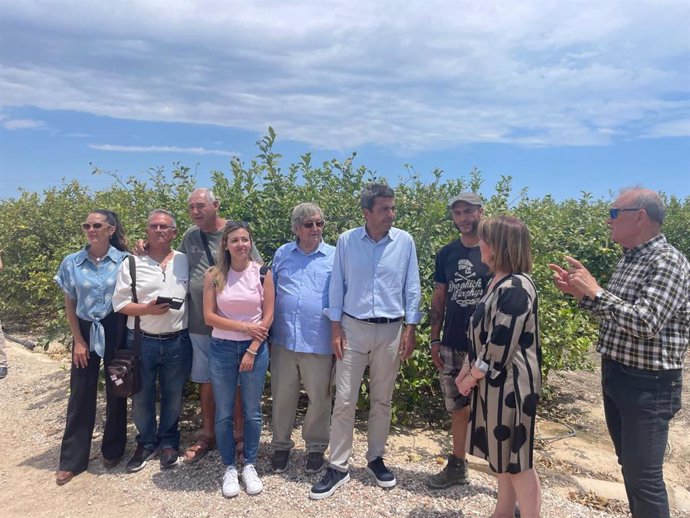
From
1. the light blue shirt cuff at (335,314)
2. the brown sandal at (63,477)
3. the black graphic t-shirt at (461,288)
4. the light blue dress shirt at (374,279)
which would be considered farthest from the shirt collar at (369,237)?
the brown sandal at (63,477)

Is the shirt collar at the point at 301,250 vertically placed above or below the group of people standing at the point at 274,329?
above

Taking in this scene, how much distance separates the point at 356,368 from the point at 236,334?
0.85 meters

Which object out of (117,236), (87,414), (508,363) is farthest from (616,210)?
(87,414)

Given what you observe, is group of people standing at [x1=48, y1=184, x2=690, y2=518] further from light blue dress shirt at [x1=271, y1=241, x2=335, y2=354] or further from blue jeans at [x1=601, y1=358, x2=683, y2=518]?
blue jeans at [x1=601, y1=358, x2=683, y2=518]

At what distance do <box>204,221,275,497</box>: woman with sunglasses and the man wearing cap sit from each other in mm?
1184

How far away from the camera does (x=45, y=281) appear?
7.86 m

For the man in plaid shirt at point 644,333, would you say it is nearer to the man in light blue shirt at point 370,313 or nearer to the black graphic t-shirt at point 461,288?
the black graphic t-shirt at point 461,288

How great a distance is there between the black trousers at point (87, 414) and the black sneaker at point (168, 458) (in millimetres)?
359

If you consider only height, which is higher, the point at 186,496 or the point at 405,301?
the point at 405,301

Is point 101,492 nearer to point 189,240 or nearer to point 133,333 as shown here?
point 133,333

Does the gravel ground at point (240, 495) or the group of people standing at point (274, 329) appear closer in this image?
the gravel ground at point (240, 495)

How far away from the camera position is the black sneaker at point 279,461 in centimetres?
393

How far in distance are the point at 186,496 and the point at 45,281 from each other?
545 centimetres

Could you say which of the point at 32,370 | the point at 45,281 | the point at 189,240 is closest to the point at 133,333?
the point at 189,240
